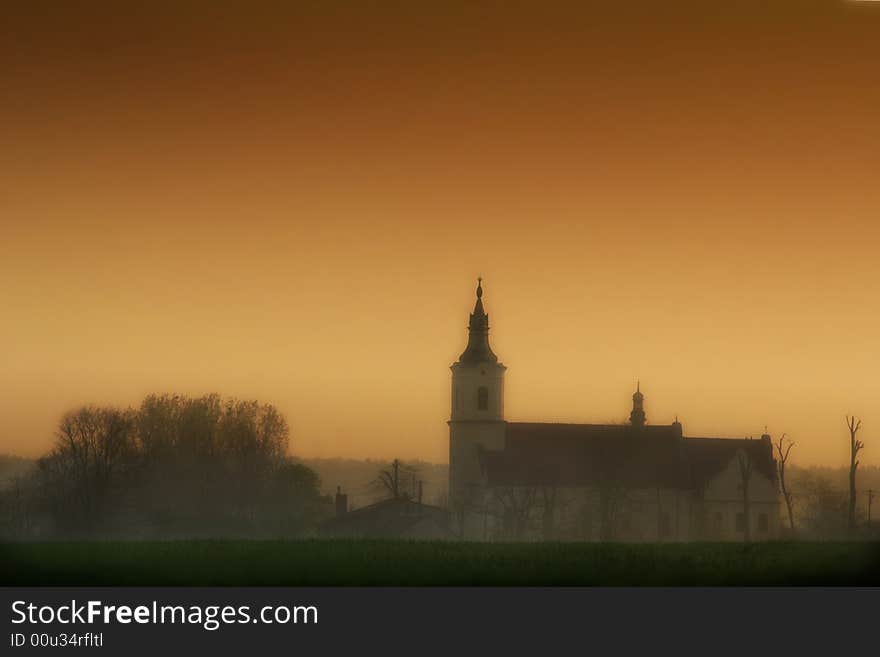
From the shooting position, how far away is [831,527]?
69.4 metres

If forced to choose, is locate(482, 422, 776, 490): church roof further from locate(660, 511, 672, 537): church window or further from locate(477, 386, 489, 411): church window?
locate(477, 386, 489, 411): church window

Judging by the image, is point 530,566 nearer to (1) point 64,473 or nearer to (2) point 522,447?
(1) point 64,473

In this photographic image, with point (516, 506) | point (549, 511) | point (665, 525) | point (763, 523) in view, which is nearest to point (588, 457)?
point (665, 525)

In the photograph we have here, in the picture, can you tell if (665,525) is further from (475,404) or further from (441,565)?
(441,565)

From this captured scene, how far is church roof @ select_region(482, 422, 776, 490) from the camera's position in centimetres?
9262

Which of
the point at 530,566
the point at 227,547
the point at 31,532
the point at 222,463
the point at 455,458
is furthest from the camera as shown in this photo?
the point at 455,458

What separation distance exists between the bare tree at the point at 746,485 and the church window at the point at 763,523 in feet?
1.87

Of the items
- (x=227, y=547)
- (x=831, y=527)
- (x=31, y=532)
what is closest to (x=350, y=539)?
(x=227, y=547)

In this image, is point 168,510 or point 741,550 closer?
point 741,550

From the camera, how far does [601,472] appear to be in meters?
94.0

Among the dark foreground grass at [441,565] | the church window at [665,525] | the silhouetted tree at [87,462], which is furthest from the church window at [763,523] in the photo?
the dark foreground grass at [441,565]
